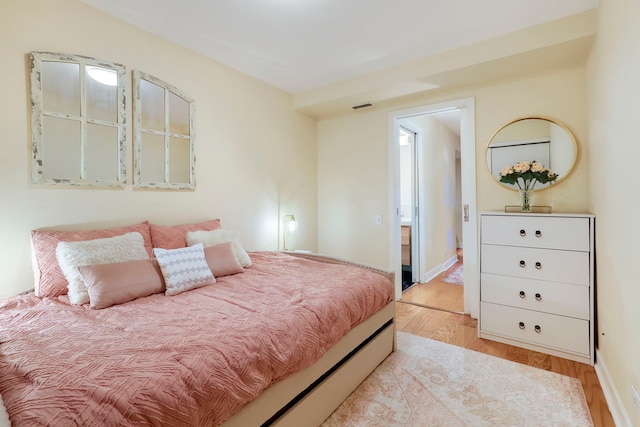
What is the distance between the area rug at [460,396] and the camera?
167cm

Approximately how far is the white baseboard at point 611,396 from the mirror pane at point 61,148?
11.4ft

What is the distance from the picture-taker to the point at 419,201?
14.5 feet

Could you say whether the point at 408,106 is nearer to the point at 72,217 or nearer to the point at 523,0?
the point at 523,0

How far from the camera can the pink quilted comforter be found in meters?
0.88

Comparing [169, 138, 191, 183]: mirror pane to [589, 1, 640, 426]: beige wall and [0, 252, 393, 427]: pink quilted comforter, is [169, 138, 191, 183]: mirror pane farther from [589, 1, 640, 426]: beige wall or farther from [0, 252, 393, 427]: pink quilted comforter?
[589, 1, 640, 426]: beige wall

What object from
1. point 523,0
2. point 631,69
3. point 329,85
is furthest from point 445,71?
point 631,69

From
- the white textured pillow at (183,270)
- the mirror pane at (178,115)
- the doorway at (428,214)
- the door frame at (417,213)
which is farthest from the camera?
the door frame at (417,213)

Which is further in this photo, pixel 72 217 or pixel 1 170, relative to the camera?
pixel 72 217

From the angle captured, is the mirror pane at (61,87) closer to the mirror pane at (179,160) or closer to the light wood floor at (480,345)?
the mirror pane at (179,160)

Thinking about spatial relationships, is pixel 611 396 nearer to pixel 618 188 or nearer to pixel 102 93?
pixel 618 188

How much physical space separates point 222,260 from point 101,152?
1.14 m

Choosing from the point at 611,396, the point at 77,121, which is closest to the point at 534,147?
the point at 611,396

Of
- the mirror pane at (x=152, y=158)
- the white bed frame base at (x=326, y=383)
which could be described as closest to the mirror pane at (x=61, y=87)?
the mirror pane at (x=152, y=158)

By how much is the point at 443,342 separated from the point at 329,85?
2.89 m
